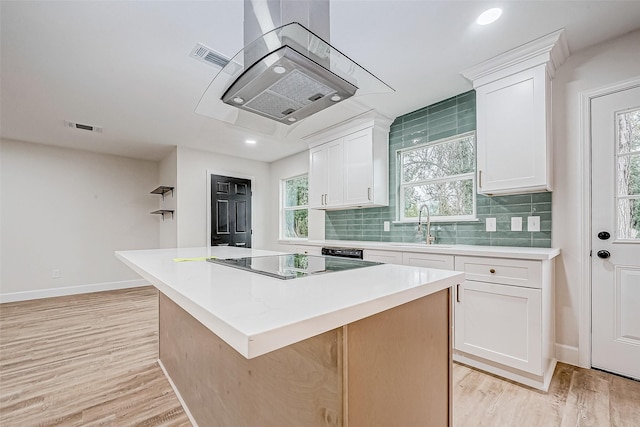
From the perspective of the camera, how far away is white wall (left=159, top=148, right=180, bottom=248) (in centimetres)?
464

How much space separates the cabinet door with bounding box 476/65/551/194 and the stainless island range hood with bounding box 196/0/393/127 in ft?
4.42

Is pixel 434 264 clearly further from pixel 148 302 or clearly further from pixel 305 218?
pixel 148 302

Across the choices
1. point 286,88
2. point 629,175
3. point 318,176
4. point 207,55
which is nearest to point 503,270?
point 629,175

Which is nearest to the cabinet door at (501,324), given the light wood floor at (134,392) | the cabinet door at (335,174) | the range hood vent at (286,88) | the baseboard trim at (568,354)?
the light wood floor at (134,392)

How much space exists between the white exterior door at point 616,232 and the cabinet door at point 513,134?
37cm

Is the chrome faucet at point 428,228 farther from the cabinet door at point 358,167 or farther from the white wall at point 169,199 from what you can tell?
the white wall at point 169,199

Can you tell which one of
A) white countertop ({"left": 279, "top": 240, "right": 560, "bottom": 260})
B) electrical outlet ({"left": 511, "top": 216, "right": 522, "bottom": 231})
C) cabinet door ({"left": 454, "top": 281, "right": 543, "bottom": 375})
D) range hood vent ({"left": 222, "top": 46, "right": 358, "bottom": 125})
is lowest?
cabinet door ({"left": 454, "top": 281, "right": 543, "bottom": 375})

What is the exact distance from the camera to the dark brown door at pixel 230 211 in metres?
4.99

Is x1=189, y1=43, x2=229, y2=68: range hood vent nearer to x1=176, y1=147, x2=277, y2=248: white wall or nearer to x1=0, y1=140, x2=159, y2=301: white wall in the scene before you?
x1=176, y1=147, x2=277, y2=248: white wall

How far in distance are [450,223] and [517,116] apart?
1086 mm

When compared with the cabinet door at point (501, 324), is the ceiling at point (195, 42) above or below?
above

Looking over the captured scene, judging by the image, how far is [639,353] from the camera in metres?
1.92

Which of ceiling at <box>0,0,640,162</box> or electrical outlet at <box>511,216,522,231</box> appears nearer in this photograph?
ceiling at <box>0,0,640,162</box>

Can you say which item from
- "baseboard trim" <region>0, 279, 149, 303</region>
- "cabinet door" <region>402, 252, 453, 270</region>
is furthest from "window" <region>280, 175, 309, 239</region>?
"cabinet door" <region>402, 252, 453, 270</region>
